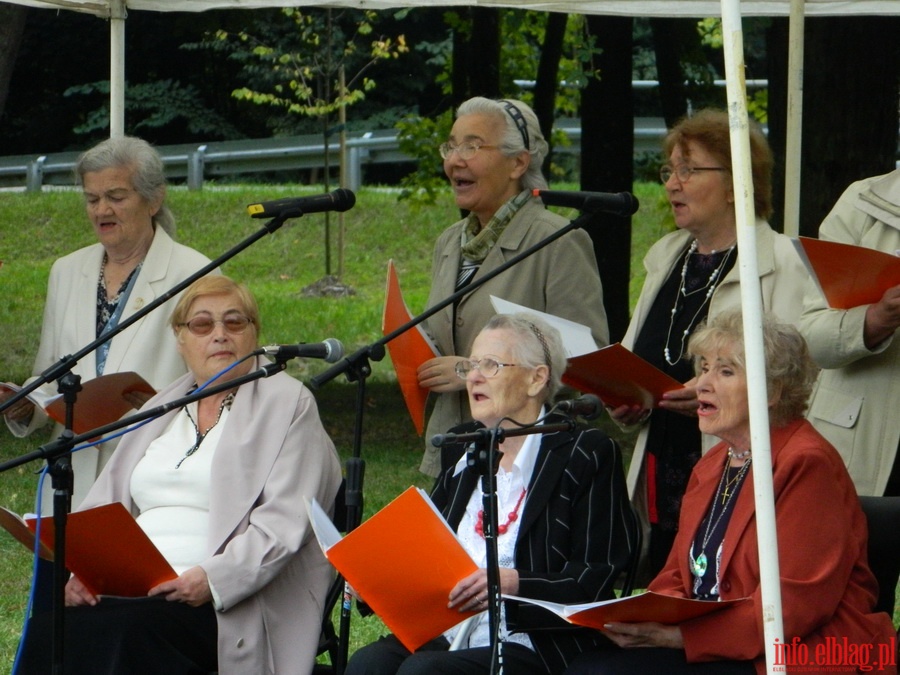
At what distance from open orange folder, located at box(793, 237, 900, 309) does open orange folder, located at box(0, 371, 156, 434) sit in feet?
6.86

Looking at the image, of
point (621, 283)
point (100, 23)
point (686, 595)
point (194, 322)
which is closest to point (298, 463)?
point (194, 322)

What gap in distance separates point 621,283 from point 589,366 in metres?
5.96

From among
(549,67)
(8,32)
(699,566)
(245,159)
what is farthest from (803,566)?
(245,159)

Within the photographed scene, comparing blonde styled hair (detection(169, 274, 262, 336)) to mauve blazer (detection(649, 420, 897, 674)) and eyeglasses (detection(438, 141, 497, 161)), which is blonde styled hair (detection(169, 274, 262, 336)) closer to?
eyeglasses (detection(438, 141, 497, 161))

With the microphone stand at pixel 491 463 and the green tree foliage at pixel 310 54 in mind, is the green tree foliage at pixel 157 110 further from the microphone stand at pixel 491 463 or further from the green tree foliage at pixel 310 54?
the microphone stand at pixel 491 463

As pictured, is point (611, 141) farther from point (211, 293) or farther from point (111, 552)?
point (111, 552)

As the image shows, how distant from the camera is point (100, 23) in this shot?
59.4ft

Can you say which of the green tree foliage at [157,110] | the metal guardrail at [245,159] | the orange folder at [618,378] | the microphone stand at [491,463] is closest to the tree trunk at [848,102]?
the orange folder at [618,378]

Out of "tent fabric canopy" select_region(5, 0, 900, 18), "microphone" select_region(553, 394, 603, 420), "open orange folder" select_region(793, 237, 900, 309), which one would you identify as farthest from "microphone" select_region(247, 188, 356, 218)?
"tent fabric canopy" select_region(5, 0, 900, 18)

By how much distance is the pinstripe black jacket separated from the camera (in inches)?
148

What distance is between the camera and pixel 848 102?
736cm

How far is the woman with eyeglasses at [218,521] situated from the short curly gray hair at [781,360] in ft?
4.42

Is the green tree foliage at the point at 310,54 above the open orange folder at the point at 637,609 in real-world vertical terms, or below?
above

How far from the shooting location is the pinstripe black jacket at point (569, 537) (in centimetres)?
375
